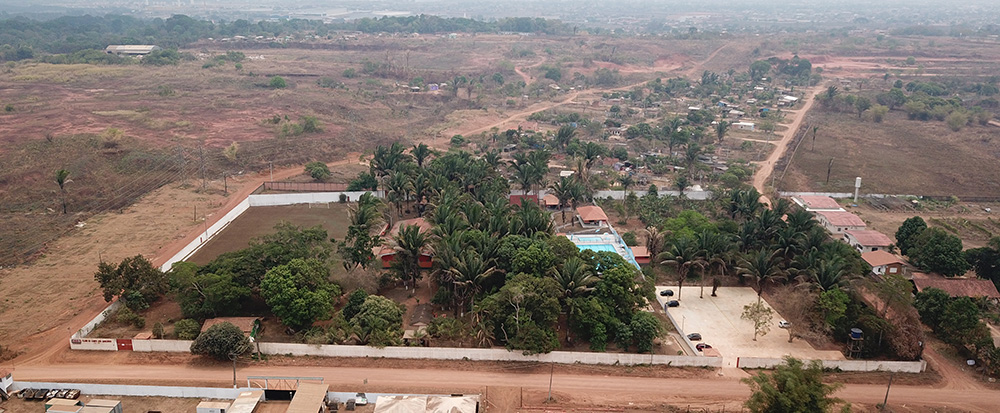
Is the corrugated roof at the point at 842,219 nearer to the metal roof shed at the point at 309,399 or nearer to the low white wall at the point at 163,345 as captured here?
the metal roof shed at the point at 309,399

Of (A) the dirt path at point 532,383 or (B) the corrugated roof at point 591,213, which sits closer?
(A) the dirt path at point 532,383

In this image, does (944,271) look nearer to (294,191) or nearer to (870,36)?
(294,191)

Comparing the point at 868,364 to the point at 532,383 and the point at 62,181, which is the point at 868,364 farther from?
the point at 62,181

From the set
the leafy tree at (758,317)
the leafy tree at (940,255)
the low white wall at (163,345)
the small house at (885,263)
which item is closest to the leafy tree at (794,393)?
the leafy tree at (758,317)

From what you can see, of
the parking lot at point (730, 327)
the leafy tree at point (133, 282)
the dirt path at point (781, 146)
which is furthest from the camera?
the dirt path at point (781, 146)

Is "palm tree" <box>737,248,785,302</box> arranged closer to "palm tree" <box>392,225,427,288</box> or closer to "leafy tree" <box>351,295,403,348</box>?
"palm tree" <box>392,225,427,288</box>
